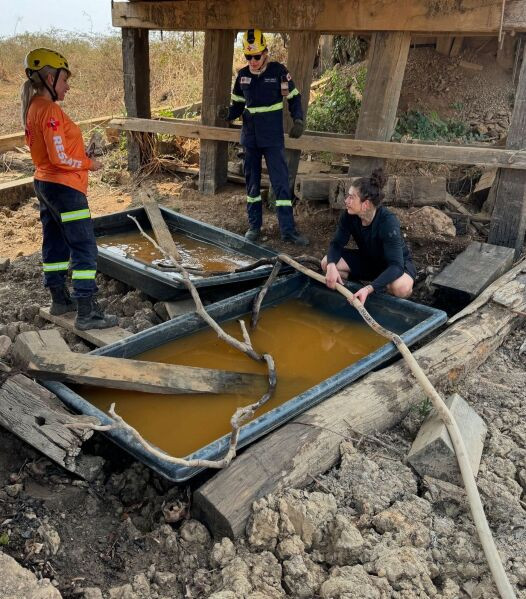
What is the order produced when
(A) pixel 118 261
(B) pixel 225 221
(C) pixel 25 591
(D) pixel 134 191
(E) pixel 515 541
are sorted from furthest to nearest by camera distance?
(D) pixel 134 191, (B) pixel 225 221, (A) pixel 118 261, (E) pixel 515 541, (C) pixel 25 591

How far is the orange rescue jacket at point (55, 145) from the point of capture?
3.54m

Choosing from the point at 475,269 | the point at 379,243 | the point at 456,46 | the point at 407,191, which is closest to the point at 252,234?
the point at 407,191

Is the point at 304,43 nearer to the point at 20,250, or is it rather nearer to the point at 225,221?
the point at 225,221

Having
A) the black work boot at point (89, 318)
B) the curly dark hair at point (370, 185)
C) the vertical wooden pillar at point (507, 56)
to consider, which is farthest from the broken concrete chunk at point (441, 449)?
the vertical wooden pillar at point (507, 56)

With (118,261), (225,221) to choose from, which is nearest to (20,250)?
(118,261)

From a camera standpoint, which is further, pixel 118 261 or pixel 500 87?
pixel 500 87

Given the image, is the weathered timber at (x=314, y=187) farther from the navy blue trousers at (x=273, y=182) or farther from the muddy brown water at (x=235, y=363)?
the muddy brown water at (x=235, y=363)

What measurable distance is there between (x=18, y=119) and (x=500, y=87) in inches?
323

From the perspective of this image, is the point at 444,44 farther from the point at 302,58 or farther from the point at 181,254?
the point at 181,254

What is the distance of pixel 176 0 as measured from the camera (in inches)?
261

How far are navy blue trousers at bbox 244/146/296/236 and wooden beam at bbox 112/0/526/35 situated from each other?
1382 mm

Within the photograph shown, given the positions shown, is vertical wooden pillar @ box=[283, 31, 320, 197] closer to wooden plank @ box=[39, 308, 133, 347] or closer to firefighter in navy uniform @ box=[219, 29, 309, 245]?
firefighter in navy uniform @ box=[219, 29, 309, 245]

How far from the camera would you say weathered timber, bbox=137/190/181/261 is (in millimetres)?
5191

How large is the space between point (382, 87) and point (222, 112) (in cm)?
217
